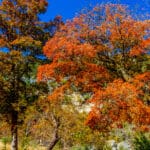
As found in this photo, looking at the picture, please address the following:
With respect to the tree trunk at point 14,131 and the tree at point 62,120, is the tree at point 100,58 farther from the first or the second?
the tree trunk at point 14,131

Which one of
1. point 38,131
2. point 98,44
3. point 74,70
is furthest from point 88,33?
point 38,131

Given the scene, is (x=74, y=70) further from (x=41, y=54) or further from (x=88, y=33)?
(x=41, y=54)

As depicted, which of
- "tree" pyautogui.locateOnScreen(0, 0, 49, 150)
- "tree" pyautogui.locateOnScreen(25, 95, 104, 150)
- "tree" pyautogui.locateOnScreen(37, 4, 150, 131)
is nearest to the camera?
"tree" pyautogui.locateOnScreen(37, 4, 150, 131)

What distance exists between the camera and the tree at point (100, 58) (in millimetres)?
21391

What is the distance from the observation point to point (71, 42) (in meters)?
23.3

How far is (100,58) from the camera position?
23969 mm

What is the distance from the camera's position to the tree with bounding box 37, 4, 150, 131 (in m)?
21.4

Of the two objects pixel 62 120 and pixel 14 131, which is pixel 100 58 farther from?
pixel 14 131

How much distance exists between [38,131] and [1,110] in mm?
4917

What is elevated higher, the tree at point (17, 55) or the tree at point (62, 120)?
the tree at point (17, 55)

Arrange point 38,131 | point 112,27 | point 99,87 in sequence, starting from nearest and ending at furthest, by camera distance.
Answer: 1. point 99,87
2. point 112,27
3. point 38,131

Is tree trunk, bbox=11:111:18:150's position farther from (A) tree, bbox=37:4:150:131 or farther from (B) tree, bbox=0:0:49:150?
(A) tree, bbox=37:4:150:131

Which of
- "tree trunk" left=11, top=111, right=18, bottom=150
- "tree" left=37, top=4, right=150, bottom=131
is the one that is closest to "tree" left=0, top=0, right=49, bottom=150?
"tree trunk" left=11, top=111, right=18, bottom=150

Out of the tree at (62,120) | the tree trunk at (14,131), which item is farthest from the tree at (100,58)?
the tree trunk at (14,131)
